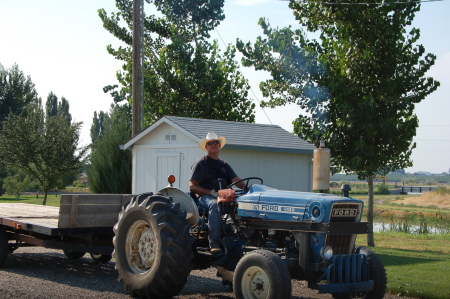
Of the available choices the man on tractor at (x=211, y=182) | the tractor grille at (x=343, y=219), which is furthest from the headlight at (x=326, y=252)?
the man on tractor at (x=211, y=182)

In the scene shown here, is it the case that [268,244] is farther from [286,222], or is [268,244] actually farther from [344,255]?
[344,255]

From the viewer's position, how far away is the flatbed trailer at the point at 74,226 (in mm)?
9703

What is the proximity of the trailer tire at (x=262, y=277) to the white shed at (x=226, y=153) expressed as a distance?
818 cm

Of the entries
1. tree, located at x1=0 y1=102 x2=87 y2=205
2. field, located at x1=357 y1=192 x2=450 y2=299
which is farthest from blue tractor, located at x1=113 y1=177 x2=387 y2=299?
tree, located at x1=0 y1=102 x2=87 y2=205

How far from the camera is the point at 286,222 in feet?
25.4

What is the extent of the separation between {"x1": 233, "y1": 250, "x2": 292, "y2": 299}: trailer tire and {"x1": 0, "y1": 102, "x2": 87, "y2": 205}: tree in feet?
56.4

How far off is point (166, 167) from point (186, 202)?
323 inches

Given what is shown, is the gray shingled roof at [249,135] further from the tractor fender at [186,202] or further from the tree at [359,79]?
the tractor fender at [186,202]

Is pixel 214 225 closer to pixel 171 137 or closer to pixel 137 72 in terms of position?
pixel 171 137

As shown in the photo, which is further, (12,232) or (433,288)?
(12,232)

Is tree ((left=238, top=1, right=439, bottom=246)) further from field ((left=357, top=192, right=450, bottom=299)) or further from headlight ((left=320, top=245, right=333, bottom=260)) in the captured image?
headlight ((left=320, top=245, right=333, bottom=260))

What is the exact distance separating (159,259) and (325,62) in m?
9.87

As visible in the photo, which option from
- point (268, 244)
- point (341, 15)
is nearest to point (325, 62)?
point (341, 15)

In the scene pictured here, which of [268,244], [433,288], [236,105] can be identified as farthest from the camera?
[236,105]
